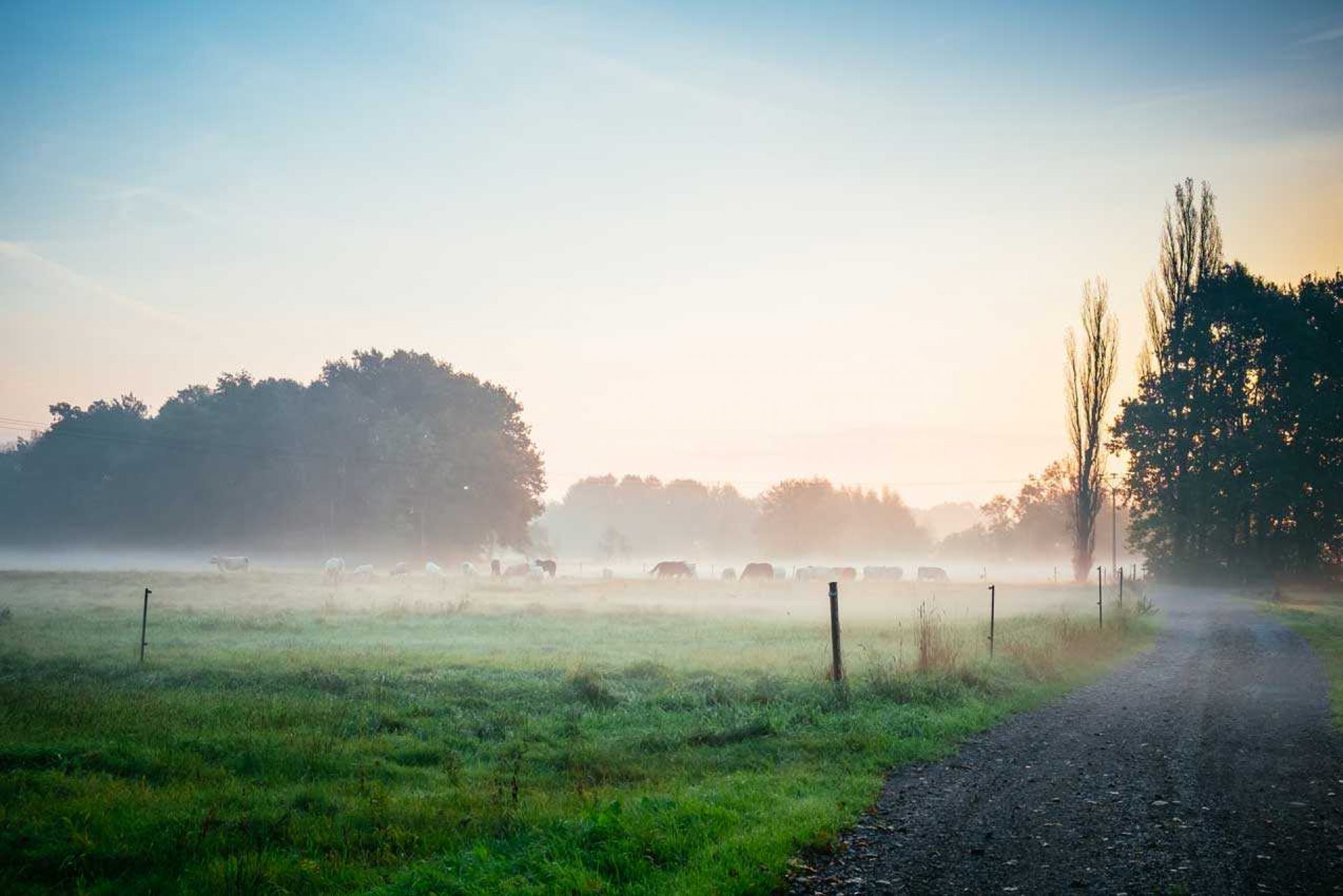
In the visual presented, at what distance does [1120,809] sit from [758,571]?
53525mm

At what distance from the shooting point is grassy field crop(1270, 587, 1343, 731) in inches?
605

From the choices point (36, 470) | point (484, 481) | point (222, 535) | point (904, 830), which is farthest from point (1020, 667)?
point (36, 470)

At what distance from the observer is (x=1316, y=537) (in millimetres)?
49375

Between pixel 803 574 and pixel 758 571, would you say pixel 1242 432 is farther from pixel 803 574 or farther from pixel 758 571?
pixel 758 571

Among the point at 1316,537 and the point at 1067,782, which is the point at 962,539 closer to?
the point at 1316,537

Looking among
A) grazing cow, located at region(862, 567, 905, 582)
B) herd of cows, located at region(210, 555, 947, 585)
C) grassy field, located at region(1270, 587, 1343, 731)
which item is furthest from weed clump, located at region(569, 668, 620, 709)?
grazing cow, located at region(862, 567, 905, 582)

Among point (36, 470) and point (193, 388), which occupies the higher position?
point (193, 388)

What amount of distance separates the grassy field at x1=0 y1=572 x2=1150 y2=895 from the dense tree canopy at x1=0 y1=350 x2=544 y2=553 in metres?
55.4

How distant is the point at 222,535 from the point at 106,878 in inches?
3388

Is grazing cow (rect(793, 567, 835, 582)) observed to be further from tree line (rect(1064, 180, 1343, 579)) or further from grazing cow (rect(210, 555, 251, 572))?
grazing cow (rect(210, 555, 251, 572))

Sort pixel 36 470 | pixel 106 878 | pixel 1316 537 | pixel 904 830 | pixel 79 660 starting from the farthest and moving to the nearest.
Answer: pixel 36 470 < pixel 1316 537 < pixel 79 660 < pixel 904 830 < pixel 106 878

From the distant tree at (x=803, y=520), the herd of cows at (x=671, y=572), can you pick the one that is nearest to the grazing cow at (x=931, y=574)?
the herd of cows at (x=671, y=572)

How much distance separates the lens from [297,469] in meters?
78.8

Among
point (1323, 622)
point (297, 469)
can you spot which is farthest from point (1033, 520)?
point (297, 469)
